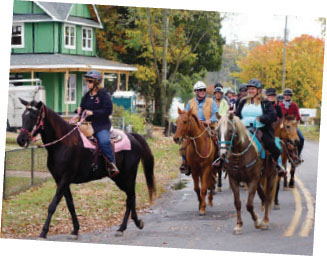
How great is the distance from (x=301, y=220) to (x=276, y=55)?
2021 centimetres

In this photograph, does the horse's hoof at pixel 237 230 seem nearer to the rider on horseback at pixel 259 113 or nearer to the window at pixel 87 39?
the rider on horseback at pixel 259 113

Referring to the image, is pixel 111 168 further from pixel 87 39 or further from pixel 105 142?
pixel 87 39

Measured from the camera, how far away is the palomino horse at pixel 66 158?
30.8ft

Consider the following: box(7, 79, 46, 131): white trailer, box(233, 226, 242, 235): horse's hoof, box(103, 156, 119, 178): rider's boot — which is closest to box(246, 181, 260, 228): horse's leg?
box(233, 226, 242, 235): horse's hoof

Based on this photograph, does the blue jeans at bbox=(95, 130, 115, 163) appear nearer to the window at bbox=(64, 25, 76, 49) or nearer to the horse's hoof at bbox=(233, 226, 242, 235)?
the horse's hoof at bbox=(233, 226, 242, 235)

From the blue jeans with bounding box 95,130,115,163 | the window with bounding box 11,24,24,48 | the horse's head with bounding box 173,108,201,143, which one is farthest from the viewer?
the window with bounding box 11,24,24,48

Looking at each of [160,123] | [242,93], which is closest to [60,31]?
[160,123]

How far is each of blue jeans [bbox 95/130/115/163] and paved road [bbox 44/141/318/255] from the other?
1455mm

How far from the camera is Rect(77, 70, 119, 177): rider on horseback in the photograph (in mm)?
10227

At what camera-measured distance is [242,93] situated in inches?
656

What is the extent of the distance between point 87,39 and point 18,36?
437cm

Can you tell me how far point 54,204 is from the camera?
31.5 feet

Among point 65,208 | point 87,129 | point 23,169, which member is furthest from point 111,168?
point 23,169

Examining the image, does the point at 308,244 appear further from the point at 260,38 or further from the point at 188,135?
the point at 260,38
